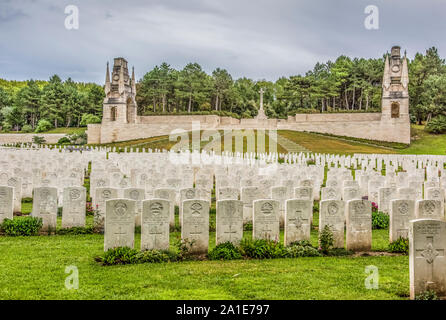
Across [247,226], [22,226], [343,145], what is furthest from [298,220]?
[343,145]

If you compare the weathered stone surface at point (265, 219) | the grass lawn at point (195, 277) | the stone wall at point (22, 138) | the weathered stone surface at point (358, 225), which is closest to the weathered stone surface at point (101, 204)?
the grass lawn at point (195, 277)

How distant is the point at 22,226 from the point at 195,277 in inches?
188

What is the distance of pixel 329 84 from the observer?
68188 millimetres

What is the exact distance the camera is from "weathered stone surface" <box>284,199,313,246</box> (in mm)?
7691

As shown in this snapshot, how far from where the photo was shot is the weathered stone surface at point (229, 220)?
24.7 feet

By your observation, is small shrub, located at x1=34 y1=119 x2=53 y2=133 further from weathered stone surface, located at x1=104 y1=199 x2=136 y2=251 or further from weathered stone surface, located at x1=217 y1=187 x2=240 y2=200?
weathered stone surface, located at x1=104 y1=199 x2=136 y2=251

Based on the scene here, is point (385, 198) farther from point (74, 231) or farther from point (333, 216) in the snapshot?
point (74, 231)

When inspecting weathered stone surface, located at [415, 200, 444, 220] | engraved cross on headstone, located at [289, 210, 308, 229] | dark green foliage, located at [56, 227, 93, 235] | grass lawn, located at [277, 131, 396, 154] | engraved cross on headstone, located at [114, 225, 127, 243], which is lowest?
dark green foliage, located at [56, 227, 93, 235]

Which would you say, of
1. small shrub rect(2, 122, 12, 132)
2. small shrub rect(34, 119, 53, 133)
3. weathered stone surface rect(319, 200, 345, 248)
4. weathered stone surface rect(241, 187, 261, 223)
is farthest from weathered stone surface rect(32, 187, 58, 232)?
small shrub rect(2, 122, 12, 132)

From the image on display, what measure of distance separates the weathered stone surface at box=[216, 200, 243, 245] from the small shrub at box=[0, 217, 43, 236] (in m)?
4.20

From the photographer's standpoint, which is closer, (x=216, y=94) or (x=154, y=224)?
(x=154, y=224)

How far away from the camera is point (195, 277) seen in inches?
234

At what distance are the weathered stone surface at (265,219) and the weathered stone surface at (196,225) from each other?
3.44 ft
